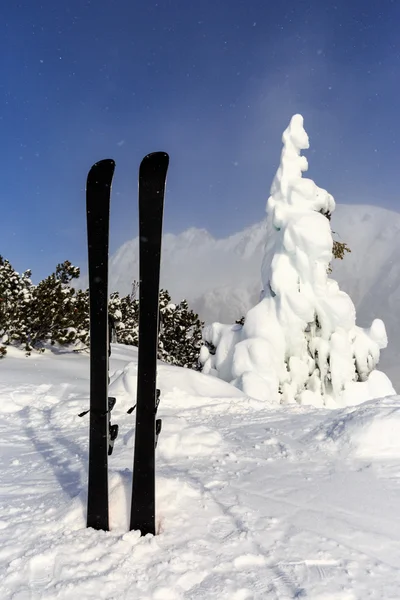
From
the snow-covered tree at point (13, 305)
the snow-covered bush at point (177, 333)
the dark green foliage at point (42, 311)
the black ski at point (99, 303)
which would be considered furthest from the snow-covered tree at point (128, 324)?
the black ski at point (99, 303)

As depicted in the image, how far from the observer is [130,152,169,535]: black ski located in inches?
Answer: 119

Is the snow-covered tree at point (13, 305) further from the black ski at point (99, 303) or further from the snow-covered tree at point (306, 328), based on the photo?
the black ski at point (99, 303)

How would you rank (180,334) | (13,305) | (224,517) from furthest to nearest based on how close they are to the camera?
1. (180,334)
2. (13,305)
3. (224,517)

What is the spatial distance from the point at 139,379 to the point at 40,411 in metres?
6.53

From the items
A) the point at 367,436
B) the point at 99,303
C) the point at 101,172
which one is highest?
the point at 101,172

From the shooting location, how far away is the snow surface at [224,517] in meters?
2.47

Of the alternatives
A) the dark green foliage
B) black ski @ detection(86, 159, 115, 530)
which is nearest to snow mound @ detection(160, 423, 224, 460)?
black ski @ detection(86, 159, 115, 530)

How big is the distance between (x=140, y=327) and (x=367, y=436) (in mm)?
3336

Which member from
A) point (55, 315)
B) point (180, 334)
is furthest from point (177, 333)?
point (55, 315)

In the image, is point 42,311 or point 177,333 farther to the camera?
point 177,333

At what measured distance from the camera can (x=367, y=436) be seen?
503cm

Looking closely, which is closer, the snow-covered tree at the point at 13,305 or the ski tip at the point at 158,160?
the ski tip at the point at 158,160

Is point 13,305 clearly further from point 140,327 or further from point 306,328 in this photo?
point 140,327

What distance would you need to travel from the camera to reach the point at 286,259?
1582 centimetres
